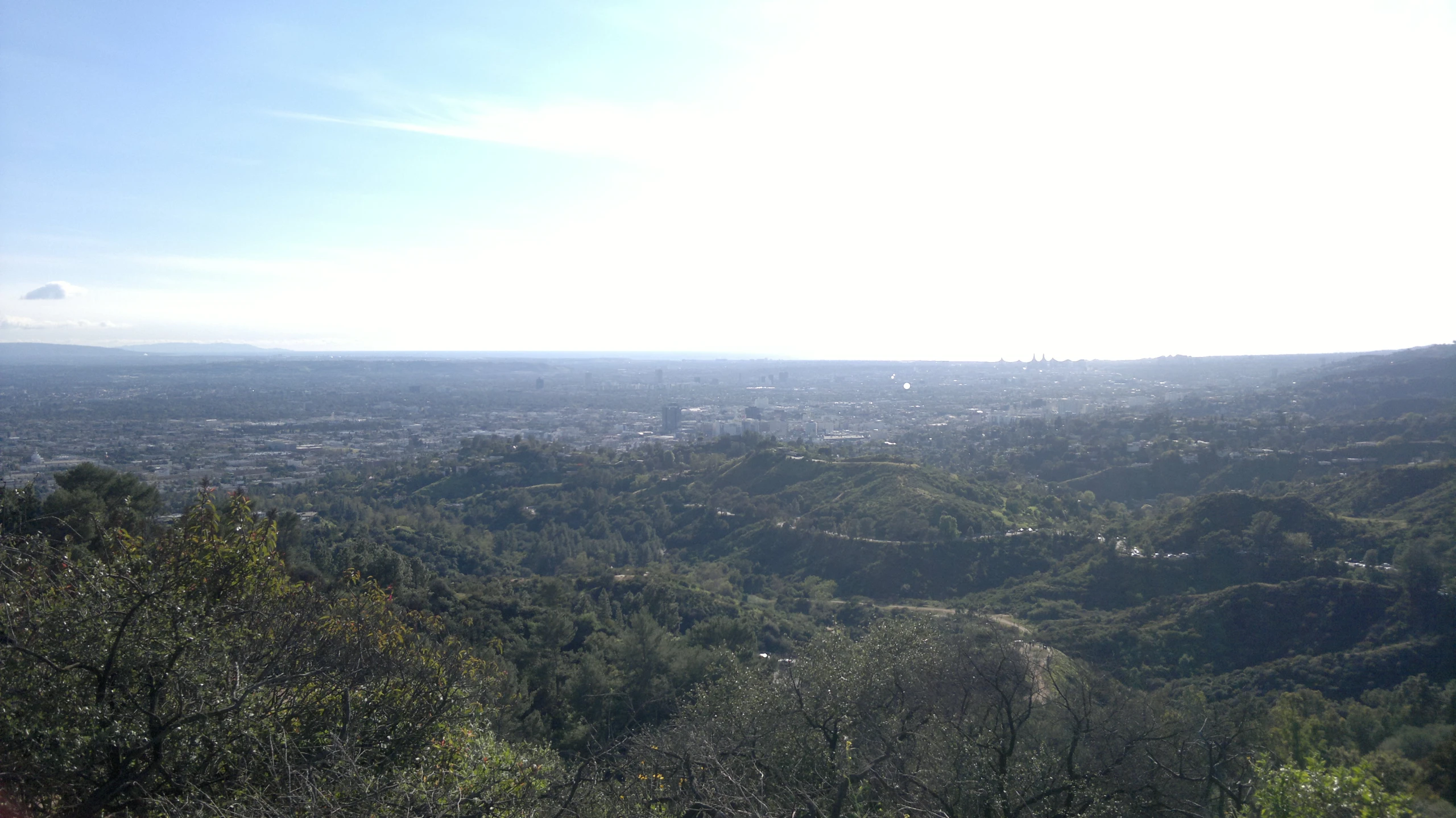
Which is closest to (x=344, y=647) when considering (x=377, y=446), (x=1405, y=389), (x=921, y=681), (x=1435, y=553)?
(x=921, y=681)

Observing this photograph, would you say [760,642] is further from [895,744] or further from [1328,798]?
[1328,798]

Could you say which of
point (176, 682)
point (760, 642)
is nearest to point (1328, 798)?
point (176, 682)

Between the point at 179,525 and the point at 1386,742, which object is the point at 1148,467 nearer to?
the point at 1386,742

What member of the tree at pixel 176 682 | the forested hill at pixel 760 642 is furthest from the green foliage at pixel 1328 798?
the tree at pixel 176 682

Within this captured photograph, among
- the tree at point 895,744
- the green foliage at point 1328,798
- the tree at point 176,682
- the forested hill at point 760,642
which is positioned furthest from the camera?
the tree at point 895,744

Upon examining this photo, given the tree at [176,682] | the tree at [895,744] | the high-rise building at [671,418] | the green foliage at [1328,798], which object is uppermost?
the tree at [176,682]

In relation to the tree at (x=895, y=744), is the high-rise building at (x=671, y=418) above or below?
below

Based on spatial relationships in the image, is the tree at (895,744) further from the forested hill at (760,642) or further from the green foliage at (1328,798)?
the green foliage at (1328,798)

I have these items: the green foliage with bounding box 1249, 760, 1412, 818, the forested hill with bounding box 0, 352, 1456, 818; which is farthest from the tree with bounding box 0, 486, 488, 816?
the green foliage with bounding box 1249, 760, 1412, 818

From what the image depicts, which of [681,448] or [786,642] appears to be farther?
[681,448]

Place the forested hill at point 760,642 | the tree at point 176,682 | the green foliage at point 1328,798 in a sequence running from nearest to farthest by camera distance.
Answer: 1. the tree at point 176,682
2. the forested hill at point 760,642
3. the green foliage at point 1328,798

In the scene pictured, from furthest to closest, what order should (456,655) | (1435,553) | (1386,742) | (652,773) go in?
(1435,553) → (1386,742) → (456,655) → (652,773)
